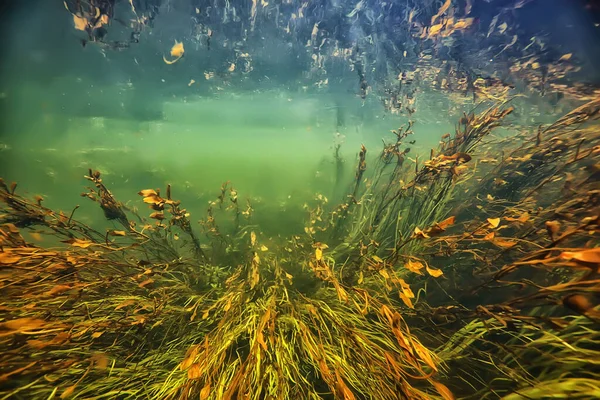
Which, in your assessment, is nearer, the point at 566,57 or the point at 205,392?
the point at 205,392

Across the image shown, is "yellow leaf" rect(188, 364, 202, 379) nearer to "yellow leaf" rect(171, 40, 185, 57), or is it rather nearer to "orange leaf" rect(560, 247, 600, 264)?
"orange leaf" rect(560, 247, 600, 264)

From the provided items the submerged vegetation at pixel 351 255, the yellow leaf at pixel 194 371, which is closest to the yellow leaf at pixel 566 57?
the submerged vegetation at pixel 351 255

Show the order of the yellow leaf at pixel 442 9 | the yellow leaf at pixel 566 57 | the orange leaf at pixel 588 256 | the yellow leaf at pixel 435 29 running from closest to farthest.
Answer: the orange leaf at pixel 588 256 < the yellow leaf at pixel 442 9 < the yellow leaf at pixel 435 29 < the yellow leaf at pixel 566 57

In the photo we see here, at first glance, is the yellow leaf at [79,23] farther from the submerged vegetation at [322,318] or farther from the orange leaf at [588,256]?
the orange leaf at [588,256]

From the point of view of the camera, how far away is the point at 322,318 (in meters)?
1.95

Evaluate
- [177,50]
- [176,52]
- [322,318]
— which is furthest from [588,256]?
A: [176,52]

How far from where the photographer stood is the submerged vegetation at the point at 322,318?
1.22m

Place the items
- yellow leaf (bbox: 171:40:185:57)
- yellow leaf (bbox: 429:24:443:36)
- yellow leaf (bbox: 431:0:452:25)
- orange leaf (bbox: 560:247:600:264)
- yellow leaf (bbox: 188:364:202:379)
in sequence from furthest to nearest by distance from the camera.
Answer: yellow leaf (bbox: 171:40:185:57)
yellow leaf (bbox: 429:24:443:36)
yellow leaf (bbox: 431:0:452:25)
yellow leaf (bbox: 188:364:202:379)
orange leaf (bbox: 560:247:600:264)

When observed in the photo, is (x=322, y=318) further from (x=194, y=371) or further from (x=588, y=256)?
(x=588, y=256)

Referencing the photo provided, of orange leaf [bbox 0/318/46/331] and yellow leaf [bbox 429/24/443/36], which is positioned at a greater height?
yellow leaf [bbox 429/24/443/36]

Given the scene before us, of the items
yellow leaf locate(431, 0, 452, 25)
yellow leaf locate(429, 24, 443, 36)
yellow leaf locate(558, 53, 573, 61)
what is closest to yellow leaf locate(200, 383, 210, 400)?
yellow leaf locate(431, 0, 452, 25)

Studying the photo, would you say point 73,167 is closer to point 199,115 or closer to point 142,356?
point 199,115

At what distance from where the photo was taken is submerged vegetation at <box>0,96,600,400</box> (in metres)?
1.22

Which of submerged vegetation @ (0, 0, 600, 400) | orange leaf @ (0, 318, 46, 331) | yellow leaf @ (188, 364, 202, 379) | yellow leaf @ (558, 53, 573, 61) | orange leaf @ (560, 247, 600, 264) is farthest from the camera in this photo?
yellow leaf @ (558, 53, 573, 61)
